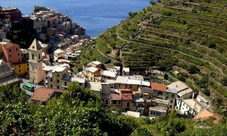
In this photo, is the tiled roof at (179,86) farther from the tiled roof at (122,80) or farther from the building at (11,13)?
the building at (11,13)

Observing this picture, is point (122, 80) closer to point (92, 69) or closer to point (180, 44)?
point (92, 69)

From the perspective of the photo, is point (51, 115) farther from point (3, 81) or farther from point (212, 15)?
point (212, 15)

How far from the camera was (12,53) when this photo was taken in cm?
2836

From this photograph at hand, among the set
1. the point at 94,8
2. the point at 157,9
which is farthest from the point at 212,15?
the point at 94,8

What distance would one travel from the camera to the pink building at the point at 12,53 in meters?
28.0

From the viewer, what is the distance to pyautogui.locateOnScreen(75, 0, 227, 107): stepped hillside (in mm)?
28766

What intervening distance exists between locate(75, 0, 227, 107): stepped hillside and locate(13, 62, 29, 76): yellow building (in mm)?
8075

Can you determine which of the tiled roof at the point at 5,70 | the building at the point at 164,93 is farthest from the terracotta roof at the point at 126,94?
the tiled roof at the point at 5,70

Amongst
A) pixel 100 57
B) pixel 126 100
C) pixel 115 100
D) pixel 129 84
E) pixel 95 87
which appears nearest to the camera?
pixel 115 100

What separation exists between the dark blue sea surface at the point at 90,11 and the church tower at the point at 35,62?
4054 cm

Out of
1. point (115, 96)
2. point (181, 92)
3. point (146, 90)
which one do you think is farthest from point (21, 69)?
point (181, 92)

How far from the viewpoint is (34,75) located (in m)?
26.6

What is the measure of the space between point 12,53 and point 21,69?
2010 mm

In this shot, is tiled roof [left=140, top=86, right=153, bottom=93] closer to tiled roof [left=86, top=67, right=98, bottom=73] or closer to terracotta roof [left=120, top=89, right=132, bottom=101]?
terracotta roof [left=120, top=89, right=132, bottom=101]
